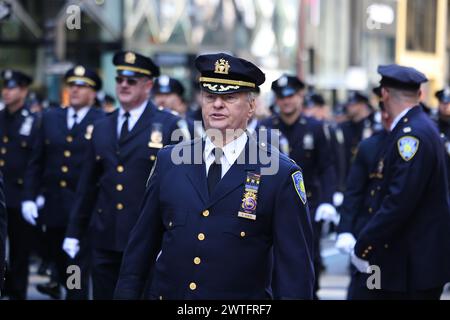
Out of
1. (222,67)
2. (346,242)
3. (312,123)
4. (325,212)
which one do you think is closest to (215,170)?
(222,67)

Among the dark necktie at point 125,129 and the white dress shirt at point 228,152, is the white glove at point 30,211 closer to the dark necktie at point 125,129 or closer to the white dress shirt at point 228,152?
the dark necktie at point 125,129

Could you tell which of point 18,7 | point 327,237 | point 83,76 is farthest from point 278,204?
point 18,7

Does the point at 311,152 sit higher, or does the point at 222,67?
the point at 222,67

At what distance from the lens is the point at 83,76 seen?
9.62 m

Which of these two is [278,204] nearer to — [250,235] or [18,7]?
[250,235]

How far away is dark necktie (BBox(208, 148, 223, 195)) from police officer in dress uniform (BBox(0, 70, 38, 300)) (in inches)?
218

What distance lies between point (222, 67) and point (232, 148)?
404 millimetres

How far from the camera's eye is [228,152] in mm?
4715

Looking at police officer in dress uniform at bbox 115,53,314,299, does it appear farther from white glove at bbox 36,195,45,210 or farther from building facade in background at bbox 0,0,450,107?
building facade in background at bbox 0,0,450,107

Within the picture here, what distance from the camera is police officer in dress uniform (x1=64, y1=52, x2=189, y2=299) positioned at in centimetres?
723

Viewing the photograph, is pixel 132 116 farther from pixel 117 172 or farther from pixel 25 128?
pixel 25 128

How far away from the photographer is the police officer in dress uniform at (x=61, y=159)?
9266mm

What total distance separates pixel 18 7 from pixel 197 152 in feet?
76.8
